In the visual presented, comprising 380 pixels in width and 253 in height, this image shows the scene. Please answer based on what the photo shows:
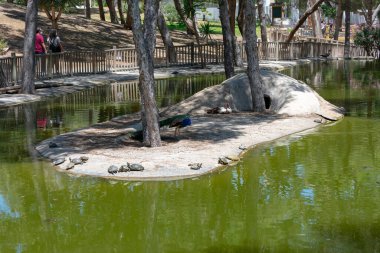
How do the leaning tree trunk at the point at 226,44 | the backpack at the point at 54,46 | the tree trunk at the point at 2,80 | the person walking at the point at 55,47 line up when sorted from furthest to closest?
1. the backpack at the point at 54,46
2. the person walking at the point at 55,47
3. the leaning tree trunk at the point at 226,44
4. the tree trunk at the point at 2,80

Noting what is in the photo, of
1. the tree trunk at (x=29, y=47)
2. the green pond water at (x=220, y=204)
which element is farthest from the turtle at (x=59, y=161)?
the tree trunk at (x=29, y=47)

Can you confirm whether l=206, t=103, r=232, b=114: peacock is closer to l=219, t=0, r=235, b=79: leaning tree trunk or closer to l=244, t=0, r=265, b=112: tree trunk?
l=244, t=0, r=265, b=112: tree trunk

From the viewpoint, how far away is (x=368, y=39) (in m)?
42.3

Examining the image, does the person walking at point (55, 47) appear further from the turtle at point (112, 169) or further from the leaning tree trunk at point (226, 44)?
the turtle at point (112, 169)

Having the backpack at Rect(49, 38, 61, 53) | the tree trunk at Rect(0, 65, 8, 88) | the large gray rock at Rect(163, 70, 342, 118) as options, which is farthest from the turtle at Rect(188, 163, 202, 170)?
the backpack at Rect(49, 38, 61, 53)

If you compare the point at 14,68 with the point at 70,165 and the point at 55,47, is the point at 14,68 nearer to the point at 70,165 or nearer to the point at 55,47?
the point at 55,47

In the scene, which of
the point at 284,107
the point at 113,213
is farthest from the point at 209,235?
the point at 284,107

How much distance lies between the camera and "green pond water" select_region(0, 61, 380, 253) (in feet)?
28.1

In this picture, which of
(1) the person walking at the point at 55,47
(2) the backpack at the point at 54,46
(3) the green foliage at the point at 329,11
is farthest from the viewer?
(3) the green foliage at the point at 329,11

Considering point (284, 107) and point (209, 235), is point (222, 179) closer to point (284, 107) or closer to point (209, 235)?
point (209, 235)

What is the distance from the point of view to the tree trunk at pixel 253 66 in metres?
18.4

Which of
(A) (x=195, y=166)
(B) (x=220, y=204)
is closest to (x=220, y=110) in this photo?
(A) (x=195, y=166)

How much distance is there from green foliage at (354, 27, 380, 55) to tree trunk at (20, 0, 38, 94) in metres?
25.6

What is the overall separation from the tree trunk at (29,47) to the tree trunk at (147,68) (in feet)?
35.0
